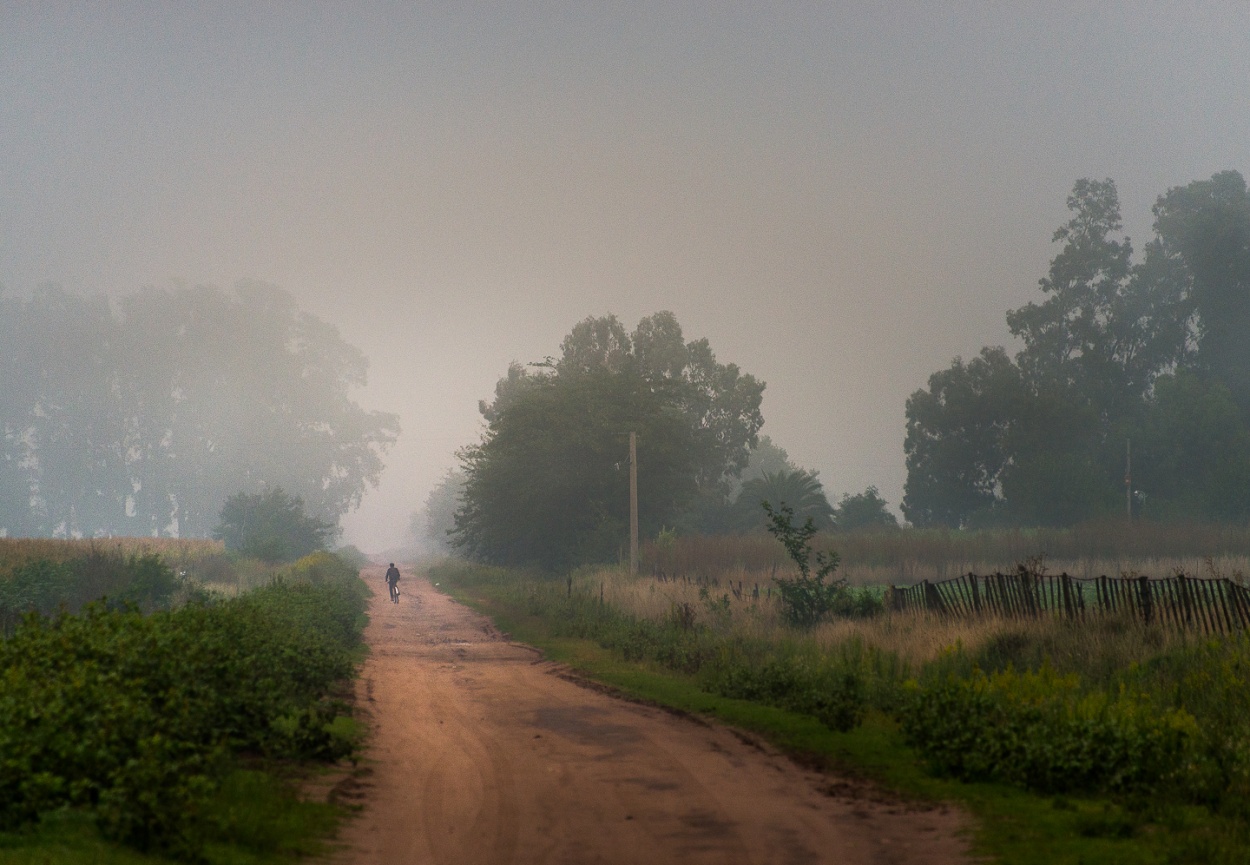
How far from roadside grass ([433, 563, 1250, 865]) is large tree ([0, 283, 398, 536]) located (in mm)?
97957

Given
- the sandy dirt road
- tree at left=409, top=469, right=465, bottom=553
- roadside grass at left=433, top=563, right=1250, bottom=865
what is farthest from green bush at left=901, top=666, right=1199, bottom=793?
tree at left=409, top=469, right=465, bottom=553

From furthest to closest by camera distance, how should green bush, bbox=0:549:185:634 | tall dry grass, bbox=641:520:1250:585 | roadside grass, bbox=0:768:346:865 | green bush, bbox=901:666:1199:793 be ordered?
tall dry grass, bbox=641:520:1250:585, green bush, bbox=0:549:185:634, green bush, bbox=901:666:1199:793, roadside grass, bbox=0:768:346:865

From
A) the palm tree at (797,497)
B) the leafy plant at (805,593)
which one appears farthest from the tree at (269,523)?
the leafy plant at (805,593)

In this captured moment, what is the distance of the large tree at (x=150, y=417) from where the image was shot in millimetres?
107000

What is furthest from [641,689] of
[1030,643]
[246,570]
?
[246,570]

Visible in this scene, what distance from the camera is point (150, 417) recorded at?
10738 centimetres

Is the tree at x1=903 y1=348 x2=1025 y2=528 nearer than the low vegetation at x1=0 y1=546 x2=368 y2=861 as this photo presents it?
No

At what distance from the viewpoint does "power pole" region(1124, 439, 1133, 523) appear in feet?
218

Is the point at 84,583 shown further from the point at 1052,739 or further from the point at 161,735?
the point at 1052,739

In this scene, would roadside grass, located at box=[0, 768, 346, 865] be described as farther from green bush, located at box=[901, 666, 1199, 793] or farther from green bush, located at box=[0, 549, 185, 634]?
green bush, located at box=[0, 549, 185, 634]

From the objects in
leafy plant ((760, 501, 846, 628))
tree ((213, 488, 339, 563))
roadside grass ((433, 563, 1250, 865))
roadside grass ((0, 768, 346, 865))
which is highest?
tree ((213, 488, 339, 563))

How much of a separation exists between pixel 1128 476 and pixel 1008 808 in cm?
6321

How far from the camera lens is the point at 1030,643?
1781cm

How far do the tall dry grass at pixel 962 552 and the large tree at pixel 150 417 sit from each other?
70.7m
